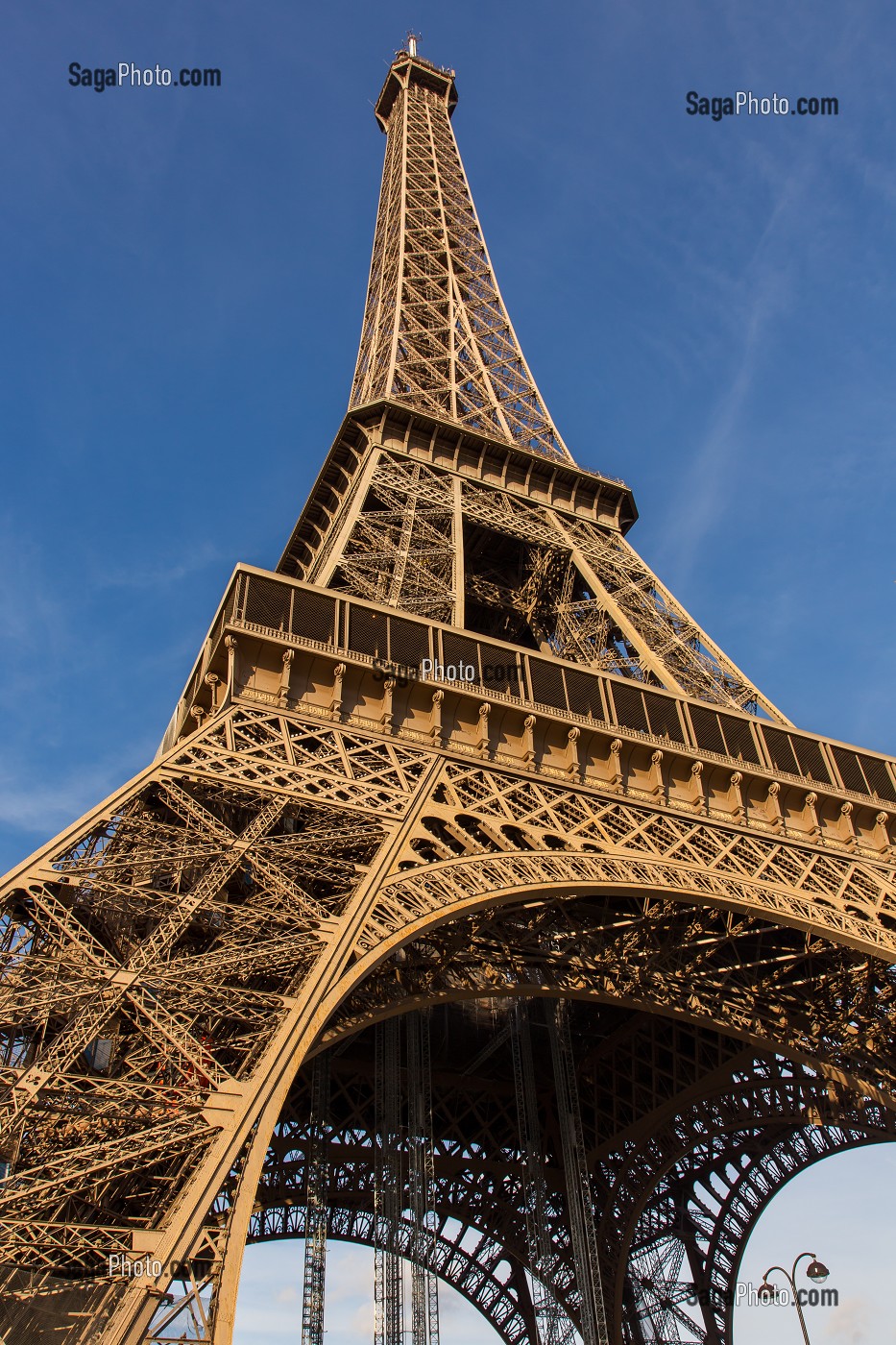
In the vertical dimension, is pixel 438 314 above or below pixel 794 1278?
above

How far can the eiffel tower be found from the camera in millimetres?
11461

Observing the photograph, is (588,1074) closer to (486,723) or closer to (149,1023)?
(486,723)

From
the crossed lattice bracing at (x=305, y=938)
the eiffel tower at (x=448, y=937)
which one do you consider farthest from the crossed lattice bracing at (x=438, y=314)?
the crossed lattice bracing at (x=305, y=938)

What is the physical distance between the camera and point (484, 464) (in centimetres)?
3466

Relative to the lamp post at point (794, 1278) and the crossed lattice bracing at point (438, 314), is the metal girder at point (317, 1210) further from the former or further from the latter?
the crossed lattice bracing at point (438, 314)

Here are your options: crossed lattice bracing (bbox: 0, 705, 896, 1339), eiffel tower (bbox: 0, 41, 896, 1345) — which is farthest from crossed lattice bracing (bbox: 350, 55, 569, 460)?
crossed lattice bracing (bbox: 0, 705, 896, 1339)

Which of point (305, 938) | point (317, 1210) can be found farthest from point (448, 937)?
point (317, 1210)

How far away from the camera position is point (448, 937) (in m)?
18.0

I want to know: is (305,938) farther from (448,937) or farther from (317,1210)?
(317,1210)

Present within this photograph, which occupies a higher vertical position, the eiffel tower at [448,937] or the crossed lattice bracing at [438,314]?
the crossed lattice bracing at [438,314]

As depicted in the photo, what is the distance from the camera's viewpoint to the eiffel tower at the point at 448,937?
451 inches

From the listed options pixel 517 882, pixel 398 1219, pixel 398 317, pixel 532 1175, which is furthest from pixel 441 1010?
pixel 398 317

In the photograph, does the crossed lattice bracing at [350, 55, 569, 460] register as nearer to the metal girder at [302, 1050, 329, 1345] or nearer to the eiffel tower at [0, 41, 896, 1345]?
the eiffel tower at [0, 41, 896, 1345]

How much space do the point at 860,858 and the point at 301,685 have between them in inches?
444
